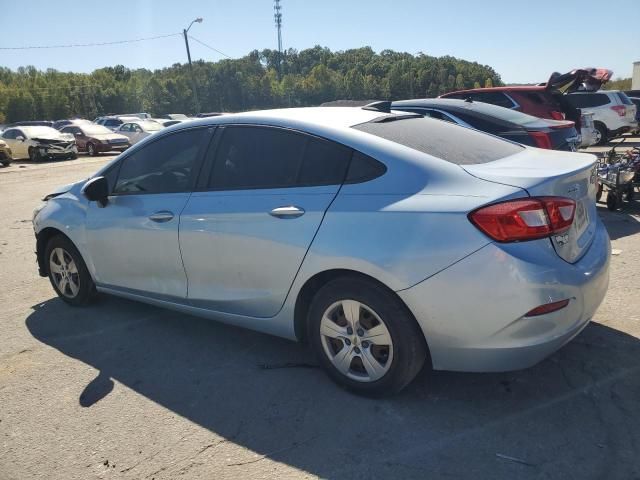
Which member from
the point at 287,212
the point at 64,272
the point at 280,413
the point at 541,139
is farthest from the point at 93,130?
the point at 280,413

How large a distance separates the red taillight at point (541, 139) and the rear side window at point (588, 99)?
12.0 metres

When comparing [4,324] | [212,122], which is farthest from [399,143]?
[4,324]

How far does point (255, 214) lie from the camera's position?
11.1 ft

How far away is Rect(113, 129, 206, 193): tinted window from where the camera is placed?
3.91 m

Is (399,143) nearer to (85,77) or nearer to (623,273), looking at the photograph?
(623,273)

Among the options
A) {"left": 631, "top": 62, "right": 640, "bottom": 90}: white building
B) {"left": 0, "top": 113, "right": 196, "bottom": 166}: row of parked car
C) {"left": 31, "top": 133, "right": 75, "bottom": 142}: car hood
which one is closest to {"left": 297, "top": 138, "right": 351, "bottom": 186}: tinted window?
{"left": 0, "top": 113, "right": 196, "bottom": 166}: row of parked car

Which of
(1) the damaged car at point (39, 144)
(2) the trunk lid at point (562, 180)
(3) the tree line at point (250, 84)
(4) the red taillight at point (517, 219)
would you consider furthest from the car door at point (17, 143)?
(3) the tree line at point (250, 84)

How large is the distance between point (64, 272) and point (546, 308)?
4031 mm

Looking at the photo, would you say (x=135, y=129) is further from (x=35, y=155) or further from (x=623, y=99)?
(x=623, y=99)

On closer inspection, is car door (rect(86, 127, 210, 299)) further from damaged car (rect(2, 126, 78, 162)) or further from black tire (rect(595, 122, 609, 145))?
damaged car (rect(2, 126, 78, 162))

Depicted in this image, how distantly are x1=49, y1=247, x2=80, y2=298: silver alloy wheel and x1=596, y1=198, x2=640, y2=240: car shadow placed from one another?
5724mm

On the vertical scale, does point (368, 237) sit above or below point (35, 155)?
above

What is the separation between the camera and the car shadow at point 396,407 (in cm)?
257

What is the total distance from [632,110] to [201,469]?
18.7m
